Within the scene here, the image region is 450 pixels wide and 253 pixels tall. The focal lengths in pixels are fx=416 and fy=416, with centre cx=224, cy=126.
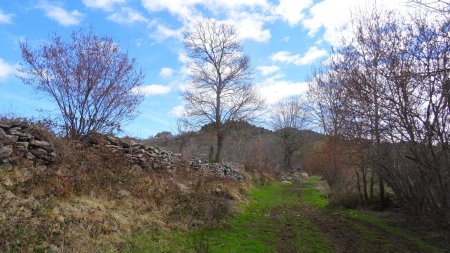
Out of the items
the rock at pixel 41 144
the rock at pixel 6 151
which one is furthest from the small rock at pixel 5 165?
the rock at pixel 41 144

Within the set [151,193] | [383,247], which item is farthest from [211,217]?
[383,247]

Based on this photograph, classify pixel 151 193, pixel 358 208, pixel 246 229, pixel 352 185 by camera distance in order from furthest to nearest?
pixel 352 185 → pixel 358 208 → pixel 151 193 → pixel 246 229

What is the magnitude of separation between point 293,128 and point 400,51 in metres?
51.3

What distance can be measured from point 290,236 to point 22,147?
7.26 m

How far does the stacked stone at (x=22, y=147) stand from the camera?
9.56 m

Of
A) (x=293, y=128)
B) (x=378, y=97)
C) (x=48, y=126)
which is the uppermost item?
(x=293, y=128)

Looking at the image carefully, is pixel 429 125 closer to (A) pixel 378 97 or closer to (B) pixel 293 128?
(A) pixel 378 97

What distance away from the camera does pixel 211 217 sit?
463 inches

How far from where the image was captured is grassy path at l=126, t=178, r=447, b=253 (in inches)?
359

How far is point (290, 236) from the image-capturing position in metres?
11.3

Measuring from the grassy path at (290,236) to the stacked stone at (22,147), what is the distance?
11.3 ft

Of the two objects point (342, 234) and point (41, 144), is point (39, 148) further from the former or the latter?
point (342, 234)

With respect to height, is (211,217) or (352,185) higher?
(352,185)

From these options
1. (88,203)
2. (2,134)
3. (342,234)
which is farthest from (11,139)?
(342,234)
